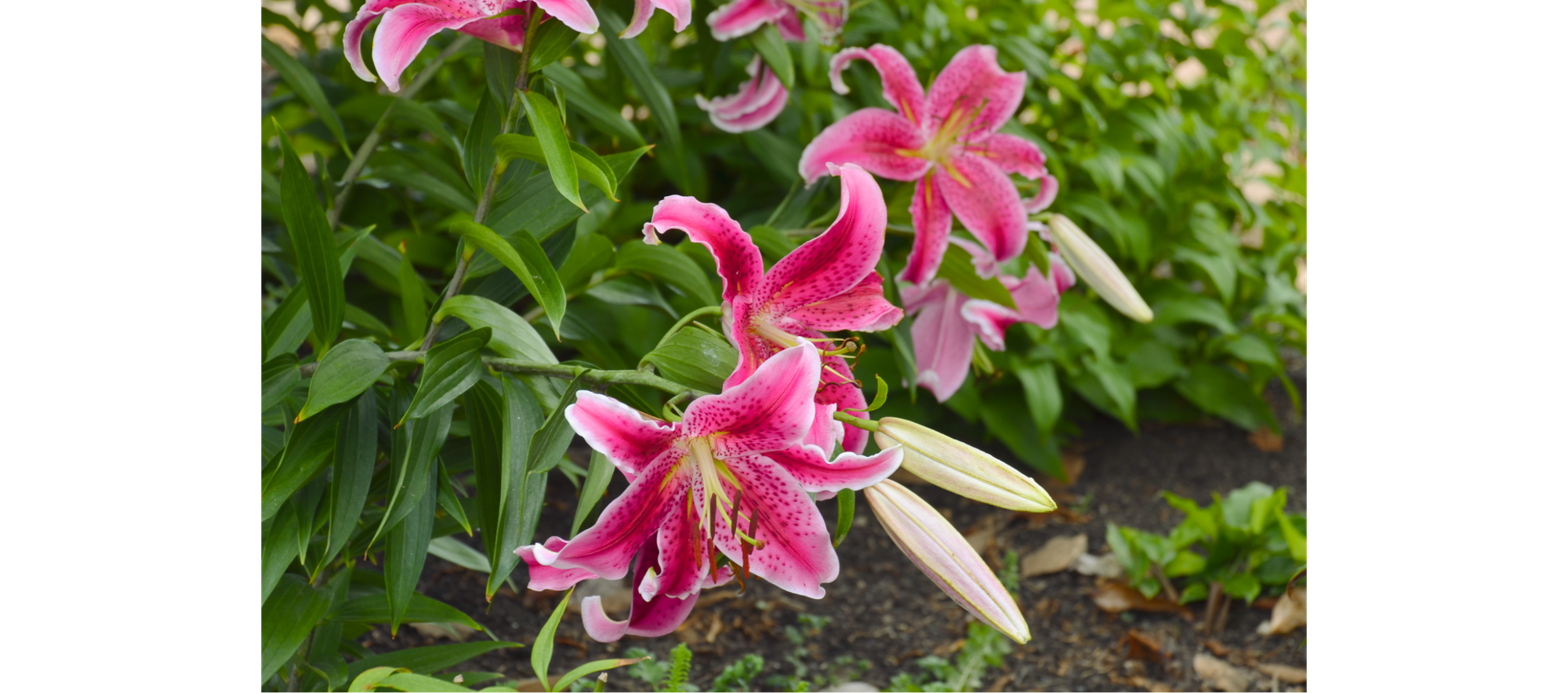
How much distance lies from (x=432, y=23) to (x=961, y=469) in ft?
1.70

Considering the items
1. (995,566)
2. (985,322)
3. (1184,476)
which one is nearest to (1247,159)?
(1184,476)

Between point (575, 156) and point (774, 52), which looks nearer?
point (575, 156)

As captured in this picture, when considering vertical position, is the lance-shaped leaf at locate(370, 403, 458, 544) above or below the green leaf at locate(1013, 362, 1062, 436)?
above

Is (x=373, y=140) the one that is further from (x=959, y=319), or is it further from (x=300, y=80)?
(x=959, y=319)

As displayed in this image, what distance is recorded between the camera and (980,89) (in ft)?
4.24

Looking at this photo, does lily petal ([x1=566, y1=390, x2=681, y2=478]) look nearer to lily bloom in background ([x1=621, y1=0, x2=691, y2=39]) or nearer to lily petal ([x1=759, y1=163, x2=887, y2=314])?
lily petal ([x1=759, y1=163, x2=887, y2=314])

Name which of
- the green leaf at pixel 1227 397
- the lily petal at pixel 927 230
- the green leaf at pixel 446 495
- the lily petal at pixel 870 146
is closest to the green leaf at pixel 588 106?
the lily petal at pixel 870 146

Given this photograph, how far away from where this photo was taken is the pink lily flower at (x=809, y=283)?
0.82 meters

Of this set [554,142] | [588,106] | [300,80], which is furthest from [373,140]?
[554,142]

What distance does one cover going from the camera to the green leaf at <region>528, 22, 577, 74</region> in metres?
0.89

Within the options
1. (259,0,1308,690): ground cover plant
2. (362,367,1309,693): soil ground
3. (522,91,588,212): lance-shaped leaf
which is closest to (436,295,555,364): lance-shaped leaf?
(259,0,1308,690): ground cover plant

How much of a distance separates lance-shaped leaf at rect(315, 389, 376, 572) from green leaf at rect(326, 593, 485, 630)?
0.17 m

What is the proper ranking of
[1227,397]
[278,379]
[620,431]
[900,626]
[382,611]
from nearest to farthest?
[620,431] < [278,379] < [382,611] < [900,626] < [1227,397]

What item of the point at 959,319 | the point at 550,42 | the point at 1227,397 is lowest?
the point at 1227,397
